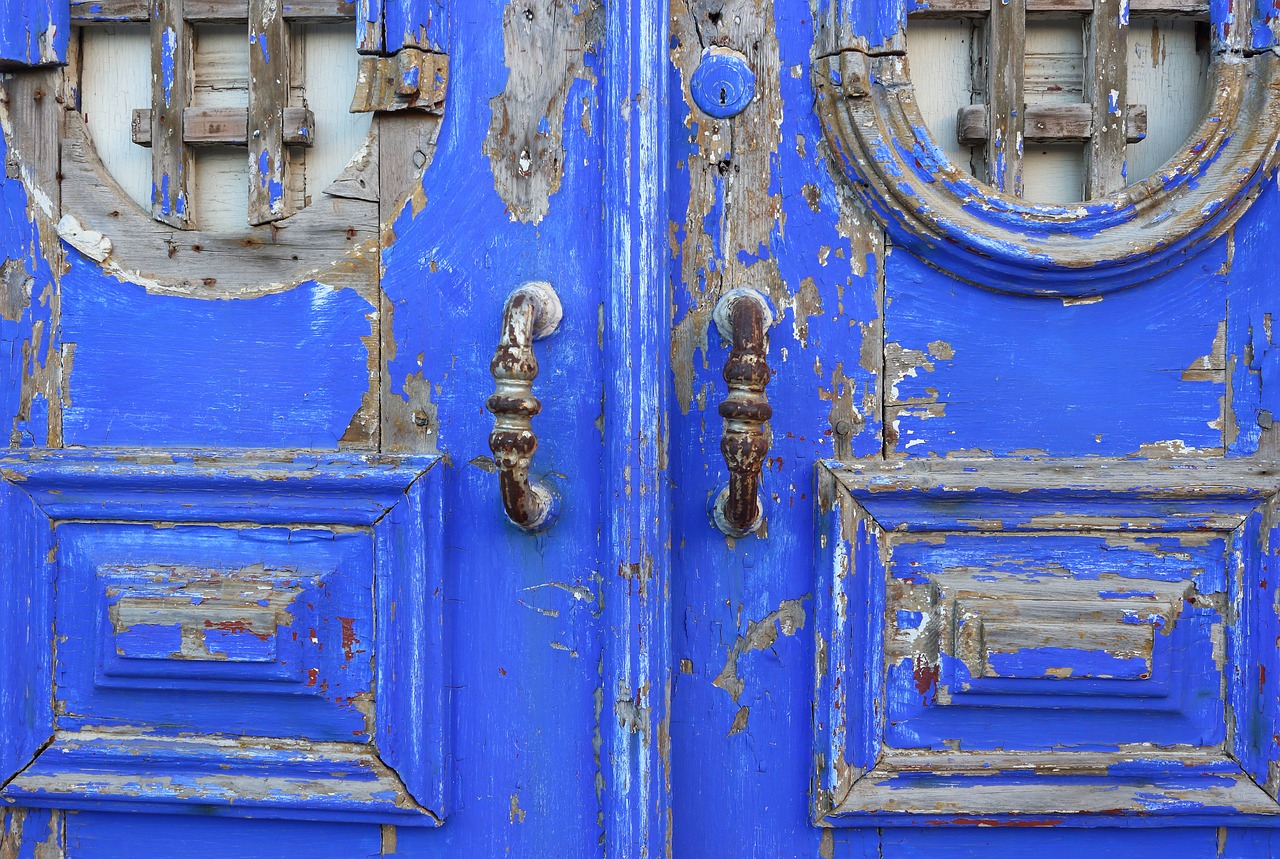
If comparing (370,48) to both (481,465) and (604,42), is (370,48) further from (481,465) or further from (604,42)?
(481,465)

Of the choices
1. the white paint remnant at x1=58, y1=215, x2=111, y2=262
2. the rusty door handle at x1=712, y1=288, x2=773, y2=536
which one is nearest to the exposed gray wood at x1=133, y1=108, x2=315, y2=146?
the white paint remnant at x1=58, y1=215, x2=111, y2=262

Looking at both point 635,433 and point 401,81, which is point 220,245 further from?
point 635,433

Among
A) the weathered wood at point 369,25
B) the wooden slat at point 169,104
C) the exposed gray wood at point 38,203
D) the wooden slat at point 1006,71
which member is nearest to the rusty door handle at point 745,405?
the wooden slat at point 1006,71

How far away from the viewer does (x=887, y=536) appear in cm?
82

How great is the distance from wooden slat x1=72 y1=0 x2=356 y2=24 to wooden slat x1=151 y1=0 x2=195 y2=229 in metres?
0.01

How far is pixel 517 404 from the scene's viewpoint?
706 mm

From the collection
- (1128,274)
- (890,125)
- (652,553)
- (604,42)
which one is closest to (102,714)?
(652,553)

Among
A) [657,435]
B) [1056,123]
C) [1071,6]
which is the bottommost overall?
[657,435]

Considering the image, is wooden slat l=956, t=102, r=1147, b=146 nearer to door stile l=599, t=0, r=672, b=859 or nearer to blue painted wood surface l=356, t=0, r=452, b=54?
door stile l=599, t=0, r=672, b=859

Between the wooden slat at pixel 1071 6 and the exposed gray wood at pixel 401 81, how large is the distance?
440mm

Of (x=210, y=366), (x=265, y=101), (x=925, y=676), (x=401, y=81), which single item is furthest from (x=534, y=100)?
(x=925, y=676)

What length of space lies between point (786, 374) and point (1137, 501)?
33 cm

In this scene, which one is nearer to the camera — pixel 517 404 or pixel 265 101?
pixel 517 404

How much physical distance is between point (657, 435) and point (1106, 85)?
51cm
